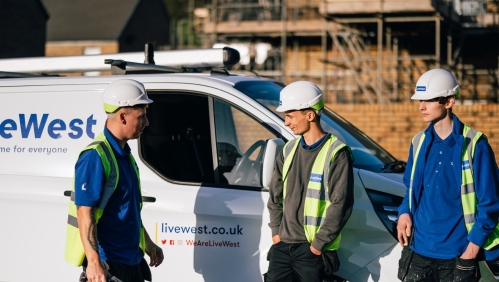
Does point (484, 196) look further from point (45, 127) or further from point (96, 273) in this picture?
point (45, 127)

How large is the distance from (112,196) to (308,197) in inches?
45.9

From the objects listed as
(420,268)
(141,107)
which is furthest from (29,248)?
(420,268)

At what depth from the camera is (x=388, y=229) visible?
5230 mm

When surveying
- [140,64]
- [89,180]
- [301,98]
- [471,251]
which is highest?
[140,64]

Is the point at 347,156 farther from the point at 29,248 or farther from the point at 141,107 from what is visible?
the point at 29,248

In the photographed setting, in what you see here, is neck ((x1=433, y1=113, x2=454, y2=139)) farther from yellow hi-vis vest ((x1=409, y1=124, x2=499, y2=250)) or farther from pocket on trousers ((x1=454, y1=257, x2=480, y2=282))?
pocket on trousers ((x1=454, y1=257, x2=480, y2=282))

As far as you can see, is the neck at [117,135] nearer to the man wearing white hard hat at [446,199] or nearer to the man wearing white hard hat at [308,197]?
the man wearing white hard hat at [308,197]

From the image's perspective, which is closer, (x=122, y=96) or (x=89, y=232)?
(x=89, y=232)

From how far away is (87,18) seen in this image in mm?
Answer: 44625

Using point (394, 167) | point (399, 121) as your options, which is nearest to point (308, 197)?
point (394, 167)

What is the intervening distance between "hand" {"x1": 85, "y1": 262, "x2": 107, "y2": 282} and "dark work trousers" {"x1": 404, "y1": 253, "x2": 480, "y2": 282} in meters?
1.70

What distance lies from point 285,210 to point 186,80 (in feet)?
4.75

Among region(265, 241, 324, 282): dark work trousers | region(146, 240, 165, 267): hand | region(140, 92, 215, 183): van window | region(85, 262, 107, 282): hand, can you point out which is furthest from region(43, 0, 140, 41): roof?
region(85, 262, 107, 282): hand

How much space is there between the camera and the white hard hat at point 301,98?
4.94 meters
